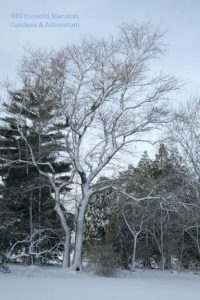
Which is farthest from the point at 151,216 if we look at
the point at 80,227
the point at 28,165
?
the point at 28,165

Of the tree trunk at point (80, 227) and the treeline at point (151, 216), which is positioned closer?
the tree trunk at point (80, 227)

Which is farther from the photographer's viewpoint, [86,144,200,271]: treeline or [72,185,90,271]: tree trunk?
[86,144,200,271]: treeline

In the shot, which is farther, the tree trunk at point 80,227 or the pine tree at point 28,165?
the pine tree at point 28,165

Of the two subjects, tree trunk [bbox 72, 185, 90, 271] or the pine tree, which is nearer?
tree trunk [bbox 72, 185, 90, 271]

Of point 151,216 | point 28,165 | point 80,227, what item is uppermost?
point 28,165

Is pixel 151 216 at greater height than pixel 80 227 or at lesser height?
greater

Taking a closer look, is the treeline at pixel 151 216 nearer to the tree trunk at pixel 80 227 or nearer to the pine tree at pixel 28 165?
the tree trunk at pixel 80 227

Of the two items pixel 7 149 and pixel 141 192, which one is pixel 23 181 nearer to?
pixel 7 149

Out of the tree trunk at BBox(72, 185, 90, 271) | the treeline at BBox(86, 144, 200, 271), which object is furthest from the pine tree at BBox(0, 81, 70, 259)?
the treeline at BBox(86, 144, 200, 271)

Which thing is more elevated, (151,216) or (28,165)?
(28,165)

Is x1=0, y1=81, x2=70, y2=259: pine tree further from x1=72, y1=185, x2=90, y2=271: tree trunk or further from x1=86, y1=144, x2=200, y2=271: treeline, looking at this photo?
x1=86, y1=144, x2=200, y2=271: treeline

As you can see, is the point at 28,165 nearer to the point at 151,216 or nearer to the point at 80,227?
the point at 80,227

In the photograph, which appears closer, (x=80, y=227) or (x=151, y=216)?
(x=80, y=227)

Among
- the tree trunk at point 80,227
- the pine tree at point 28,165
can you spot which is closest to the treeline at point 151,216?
the tree trunk at point 80,227
